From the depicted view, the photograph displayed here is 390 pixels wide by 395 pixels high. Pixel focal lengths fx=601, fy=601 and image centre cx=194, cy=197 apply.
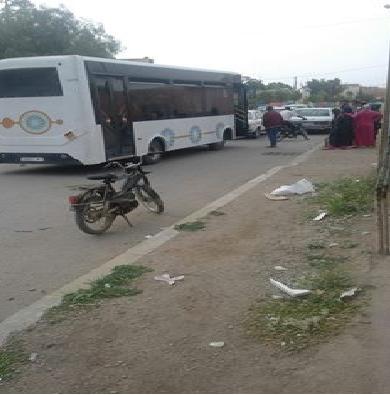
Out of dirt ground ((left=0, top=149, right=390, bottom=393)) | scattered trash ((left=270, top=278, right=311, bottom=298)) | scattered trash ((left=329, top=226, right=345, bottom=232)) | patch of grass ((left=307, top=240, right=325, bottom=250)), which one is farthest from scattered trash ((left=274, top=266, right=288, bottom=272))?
scattered trash ((left=329, top=226, right=345, bottom=232))

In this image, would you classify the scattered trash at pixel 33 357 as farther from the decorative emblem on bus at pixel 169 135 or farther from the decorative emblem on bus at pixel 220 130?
the decorative emblem on bus at pixel 220 130

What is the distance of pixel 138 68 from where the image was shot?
53.6ft

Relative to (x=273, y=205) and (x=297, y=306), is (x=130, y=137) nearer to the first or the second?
(x=273, y=205)

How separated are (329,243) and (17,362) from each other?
3945 millimetres

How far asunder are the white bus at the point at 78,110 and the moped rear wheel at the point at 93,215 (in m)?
6.20

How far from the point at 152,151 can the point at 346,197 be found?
8.70 metres

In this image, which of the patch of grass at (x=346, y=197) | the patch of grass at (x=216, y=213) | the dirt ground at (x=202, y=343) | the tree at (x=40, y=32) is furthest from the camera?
the tree at (x=40, y=32)

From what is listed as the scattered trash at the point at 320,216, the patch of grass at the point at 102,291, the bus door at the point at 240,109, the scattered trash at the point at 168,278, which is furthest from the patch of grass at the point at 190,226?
the bus door at the point at 240,109

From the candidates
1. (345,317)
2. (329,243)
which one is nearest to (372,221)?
(329,243)

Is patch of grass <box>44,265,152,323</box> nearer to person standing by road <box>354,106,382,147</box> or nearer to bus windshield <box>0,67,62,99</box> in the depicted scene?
bus windshield <box>0,67,62,99</box>

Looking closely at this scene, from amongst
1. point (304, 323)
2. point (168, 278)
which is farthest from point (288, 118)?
point (304, 323)

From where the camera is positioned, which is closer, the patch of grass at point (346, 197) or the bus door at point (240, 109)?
the patch of grass at point (346, 197)

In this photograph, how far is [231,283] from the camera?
5504 millimetres

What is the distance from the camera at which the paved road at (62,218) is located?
627cm
